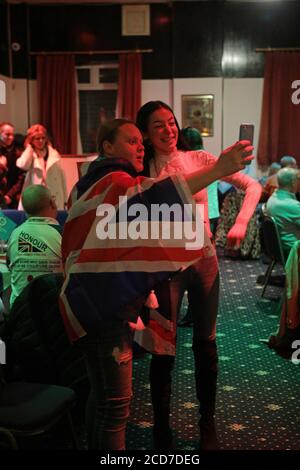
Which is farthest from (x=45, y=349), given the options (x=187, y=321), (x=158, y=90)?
(x=158, y=90)

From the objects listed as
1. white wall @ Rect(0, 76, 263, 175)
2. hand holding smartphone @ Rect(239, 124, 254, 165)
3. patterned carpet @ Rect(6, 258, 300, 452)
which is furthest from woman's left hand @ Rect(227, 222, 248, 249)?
white wall @ Rect(0, 76, 263, 175)

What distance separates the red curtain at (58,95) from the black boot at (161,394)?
22.3 feet

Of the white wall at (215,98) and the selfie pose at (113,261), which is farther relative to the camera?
the white wall at (215,98)

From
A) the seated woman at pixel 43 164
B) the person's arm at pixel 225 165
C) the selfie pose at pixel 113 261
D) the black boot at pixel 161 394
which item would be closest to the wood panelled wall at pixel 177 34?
the seated woman at pixel 43 164

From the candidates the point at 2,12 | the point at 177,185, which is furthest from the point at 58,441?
the point at 2,12

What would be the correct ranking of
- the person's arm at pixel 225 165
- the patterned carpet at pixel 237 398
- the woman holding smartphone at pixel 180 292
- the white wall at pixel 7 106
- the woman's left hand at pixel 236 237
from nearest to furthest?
the person's arm at pixel 225 165 → the woman's left hand at pixel 236 237 → the woman holding smartphone at pixel 180 292 → the patterned carpet at pixel 237 398 → the white wall at pixel 7 106

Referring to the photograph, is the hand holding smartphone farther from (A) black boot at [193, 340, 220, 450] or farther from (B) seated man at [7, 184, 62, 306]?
(B) seated man at [7, 184, 62, 306]

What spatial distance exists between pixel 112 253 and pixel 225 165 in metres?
0.36

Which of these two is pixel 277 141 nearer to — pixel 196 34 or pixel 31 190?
pixel 196 34

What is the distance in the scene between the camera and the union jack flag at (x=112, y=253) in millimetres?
1408

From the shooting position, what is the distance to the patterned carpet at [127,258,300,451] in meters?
2.36

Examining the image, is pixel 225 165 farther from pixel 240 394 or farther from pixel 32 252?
pixel 240 394

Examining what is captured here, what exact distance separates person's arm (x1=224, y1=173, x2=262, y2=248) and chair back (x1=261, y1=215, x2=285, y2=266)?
8.03ft

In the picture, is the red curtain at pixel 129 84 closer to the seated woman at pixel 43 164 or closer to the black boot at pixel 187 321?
the seated woman at pixel 43 164
